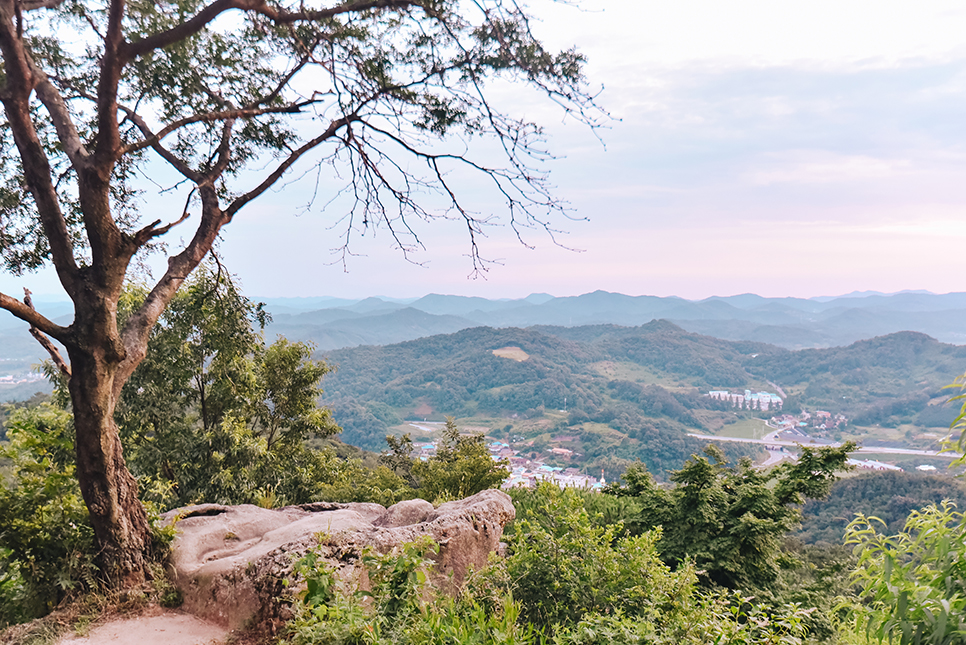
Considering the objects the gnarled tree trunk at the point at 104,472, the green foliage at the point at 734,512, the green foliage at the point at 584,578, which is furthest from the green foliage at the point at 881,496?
the gnarled tree trunk at the point at 104,472

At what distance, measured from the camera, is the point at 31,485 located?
15.8ft

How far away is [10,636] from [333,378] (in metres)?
138

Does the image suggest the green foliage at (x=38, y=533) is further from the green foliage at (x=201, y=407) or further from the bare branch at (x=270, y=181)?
the green foliage at (x=201, y=407)

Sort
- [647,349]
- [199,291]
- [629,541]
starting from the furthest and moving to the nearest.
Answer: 1. [647,349]
2. [199,291]
3. [629,541]

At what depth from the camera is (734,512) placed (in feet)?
25.6

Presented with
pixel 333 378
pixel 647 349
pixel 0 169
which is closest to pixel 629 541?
pixel 0 169

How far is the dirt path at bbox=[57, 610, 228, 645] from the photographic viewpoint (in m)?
4.00

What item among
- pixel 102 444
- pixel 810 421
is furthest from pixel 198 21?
pixel 810 421

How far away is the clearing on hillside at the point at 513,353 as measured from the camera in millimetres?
151125

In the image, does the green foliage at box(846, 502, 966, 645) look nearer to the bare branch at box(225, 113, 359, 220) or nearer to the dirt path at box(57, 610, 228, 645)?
the dirt path at box(57, 610, 228, 645)

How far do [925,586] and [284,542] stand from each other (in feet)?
16.3

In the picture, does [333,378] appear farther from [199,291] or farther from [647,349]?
[199,291]

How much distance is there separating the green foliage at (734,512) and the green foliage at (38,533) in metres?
6.96

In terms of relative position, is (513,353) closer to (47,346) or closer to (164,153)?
(164,153)
